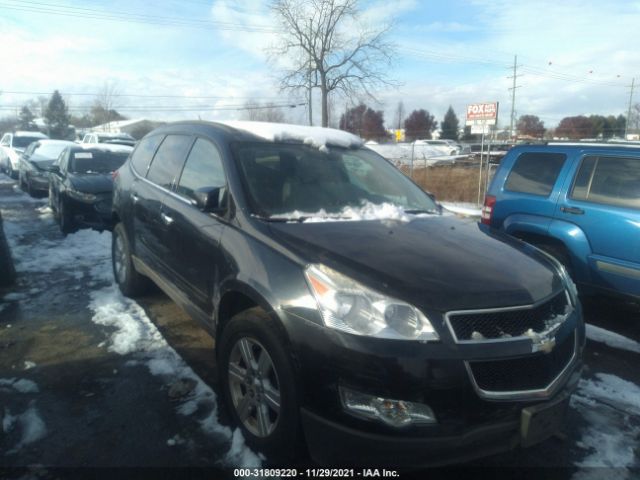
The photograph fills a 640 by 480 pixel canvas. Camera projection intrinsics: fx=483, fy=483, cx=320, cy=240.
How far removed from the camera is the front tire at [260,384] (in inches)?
95.3

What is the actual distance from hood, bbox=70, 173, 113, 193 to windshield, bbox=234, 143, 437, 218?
5.59 meters

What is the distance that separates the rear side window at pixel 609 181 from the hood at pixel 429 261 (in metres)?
2.21

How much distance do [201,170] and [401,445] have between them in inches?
98.6

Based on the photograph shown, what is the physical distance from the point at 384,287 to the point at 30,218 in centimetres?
1009

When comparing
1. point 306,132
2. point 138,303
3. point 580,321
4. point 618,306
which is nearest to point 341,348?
point 580,321

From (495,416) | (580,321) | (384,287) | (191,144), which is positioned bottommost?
(495,416)

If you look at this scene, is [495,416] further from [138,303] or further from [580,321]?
[138,303]

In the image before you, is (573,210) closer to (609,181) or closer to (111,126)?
(609,181)

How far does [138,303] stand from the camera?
5145 millimetres

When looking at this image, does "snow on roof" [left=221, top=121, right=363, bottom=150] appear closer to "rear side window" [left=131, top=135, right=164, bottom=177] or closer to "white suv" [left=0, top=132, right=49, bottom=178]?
"rear side window" [left=131, top=135, right=164, bottom=177]

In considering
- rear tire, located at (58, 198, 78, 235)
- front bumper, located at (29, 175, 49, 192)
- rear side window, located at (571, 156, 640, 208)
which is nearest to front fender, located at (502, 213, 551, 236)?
rear side window, located at (571, 156, 640, 208)

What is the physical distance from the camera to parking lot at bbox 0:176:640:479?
279 centimetres

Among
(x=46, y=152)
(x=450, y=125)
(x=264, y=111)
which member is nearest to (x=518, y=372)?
(x=46, y=152)

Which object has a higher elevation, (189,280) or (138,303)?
(189,280)
